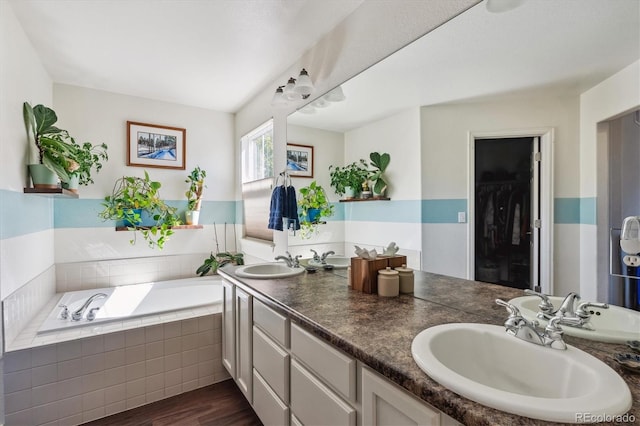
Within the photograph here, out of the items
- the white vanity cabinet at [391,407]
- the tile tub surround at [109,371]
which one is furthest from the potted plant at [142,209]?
the white vanity cabinet at [391,407]

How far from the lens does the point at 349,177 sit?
186cm

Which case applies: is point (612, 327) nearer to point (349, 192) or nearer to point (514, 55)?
point (514, 55)

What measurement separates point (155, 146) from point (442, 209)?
303 centimetres

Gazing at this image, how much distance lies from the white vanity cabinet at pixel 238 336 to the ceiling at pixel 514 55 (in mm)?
1396

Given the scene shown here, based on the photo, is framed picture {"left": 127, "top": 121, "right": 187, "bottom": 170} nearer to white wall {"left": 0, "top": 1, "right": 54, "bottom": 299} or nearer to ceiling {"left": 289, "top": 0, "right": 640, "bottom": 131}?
white wall {"left": 0, "top": 1, "right": 54, "bottom": 299}

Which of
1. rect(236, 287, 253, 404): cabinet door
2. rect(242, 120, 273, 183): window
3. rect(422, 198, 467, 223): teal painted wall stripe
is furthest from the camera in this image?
rect(242, 120, 273, 183): window

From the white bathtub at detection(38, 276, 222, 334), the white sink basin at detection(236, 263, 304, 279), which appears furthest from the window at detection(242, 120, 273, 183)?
the white bathtub at detection(38, 276, 222, 334)

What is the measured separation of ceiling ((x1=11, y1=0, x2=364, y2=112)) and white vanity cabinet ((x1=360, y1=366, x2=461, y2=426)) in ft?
6.05

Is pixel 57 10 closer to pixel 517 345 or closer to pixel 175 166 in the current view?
pixel 175 166

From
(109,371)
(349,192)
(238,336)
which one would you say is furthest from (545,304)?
(109,371)

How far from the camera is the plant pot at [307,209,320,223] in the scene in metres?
2.13

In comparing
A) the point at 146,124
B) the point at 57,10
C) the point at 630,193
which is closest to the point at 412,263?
the point at 630,193

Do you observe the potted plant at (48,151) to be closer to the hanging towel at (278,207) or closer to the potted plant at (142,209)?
the potted plant at (142,209)

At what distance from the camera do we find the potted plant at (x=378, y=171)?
1.64 m
